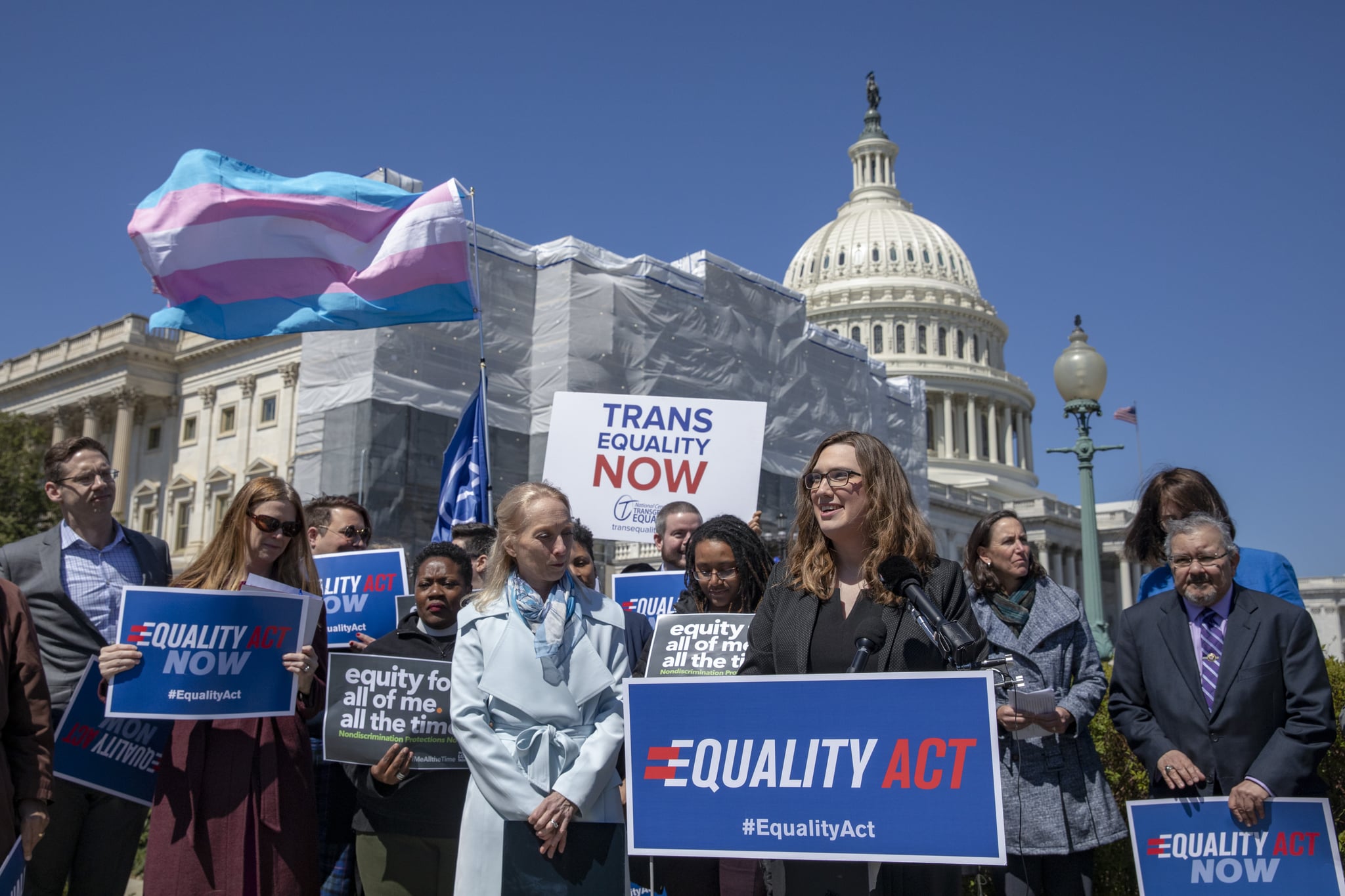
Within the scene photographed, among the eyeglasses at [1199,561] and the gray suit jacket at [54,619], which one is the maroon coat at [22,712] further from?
the eyeglasses at [1199,561]

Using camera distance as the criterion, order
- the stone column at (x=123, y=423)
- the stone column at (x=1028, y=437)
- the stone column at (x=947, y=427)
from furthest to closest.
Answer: the stone column at (x=1028, y=437), the stone column at (x=947, y=427), the stone column at (x=123, y=423)

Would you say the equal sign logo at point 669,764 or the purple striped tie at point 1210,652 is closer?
the equal sign logo at point 669,764

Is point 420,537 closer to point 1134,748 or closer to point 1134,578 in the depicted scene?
point 1134,748

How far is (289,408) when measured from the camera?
46.6 meters

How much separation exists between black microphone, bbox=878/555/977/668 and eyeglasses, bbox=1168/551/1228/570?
1544 millimetres

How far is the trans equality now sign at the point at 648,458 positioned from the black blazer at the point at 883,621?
198 inches

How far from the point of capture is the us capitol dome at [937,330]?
84875mm

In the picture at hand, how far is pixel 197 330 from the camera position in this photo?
8.24m

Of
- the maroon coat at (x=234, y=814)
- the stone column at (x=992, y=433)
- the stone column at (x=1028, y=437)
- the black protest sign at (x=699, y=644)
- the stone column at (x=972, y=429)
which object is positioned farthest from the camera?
the stone column at (x=1028, y=437)

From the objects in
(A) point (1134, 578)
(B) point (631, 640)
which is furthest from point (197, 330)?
(A) point (1134, 578)

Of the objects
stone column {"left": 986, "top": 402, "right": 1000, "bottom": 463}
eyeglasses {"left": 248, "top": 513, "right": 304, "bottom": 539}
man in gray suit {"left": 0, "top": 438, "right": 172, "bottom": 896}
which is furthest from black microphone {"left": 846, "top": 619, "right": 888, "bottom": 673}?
stone column {"left": 986, "top": 402, "right": 1000, "bottom": 463}

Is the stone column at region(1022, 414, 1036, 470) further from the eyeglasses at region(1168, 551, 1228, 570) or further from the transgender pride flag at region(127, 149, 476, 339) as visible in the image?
the eyeglasses at region(1168, 551, 1228, 570)

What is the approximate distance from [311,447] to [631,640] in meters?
17.6

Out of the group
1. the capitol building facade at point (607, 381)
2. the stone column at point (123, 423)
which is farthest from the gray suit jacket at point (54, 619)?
the stone column at point (123, 423)
